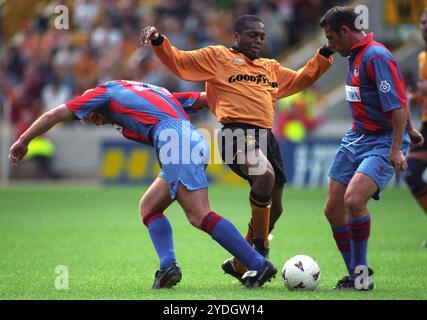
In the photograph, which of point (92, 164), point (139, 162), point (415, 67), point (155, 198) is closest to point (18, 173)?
point (92, 164)

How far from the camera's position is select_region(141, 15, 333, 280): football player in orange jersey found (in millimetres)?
7953

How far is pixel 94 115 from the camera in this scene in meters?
7.59

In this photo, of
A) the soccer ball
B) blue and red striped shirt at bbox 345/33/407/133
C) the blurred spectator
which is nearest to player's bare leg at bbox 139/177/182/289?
the soccer ball

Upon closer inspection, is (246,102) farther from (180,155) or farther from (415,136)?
(415,136)

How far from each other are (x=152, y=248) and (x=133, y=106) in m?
3.60

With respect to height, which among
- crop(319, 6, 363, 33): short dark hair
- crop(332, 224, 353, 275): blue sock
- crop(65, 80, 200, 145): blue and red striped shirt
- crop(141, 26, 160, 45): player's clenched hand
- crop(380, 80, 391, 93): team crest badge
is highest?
crop(319, 6, 363, 33): short dark hair

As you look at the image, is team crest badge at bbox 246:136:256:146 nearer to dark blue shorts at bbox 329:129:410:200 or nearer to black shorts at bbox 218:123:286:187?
black shorts at bbox 218:123:286:187

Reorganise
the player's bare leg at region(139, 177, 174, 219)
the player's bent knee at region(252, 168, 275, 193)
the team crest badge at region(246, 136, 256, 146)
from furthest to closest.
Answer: the team crest badge at region(246, 136, 256, 146), the player's bent knee at region(252, 168, 275, 193), the player's bare leg at region(139, 177, 174, 219)

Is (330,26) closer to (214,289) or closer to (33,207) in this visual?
(214,289)

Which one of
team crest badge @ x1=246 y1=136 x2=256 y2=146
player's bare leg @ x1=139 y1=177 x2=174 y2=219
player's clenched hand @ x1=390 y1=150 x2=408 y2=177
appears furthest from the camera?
team crest badge @ x1=246 y1=136 x2=256 y2=146

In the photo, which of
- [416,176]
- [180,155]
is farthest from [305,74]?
[416,176]

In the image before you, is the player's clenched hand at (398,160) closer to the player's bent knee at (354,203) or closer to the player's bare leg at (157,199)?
the player's bent knee at (354,203)

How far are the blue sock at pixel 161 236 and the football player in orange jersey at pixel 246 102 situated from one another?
55cm

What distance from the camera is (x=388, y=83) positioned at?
7219 millimetres
